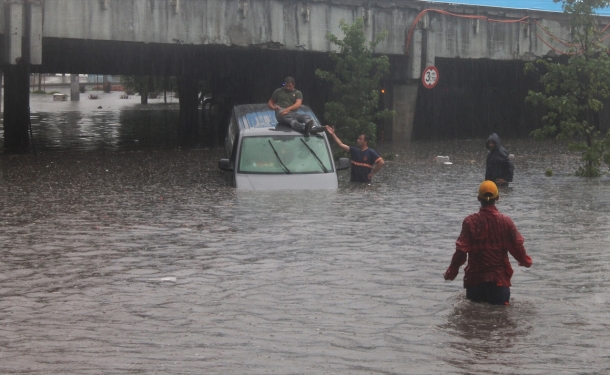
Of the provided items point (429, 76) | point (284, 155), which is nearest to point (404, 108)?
point (429, 76)

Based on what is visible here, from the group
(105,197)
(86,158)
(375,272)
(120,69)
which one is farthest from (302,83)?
(375,272)

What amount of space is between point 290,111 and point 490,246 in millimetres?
10572

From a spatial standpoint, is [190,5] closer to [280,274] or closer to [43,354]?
[280,274]

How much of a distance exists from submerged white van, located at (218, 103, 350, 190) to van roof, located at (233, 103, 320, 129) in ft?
0.79

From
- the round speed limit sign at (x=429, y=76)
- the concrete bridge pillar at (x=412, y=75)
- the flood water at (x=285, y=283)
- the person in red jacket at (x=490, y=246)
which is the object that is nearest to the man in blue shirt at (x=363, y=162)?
the flood water at (x=285, y=283)

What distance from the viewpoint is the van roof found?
1777cm

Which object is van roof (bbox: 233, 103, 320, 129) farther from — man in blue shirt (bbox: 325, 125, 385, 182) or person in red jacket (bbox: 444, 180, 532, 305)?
person in red jacket (bbox: 444, 180, 532, 305)

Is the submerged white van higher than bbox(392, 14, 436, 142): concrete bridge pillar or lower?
lower

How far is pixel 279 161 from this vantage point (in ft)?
54.0

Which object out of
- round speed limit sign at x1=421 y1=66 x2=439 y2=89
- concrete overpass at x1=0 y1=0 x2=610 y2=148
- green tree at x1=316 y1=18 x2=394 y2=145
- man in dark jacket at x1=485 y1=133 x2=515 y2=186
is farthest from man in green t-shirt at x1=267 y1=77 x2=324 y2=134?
round speed limit sign at x1=421 y1=66 x2=439 y2=89

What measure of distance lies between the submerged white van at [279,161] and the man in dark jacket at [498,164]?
298 centimetres

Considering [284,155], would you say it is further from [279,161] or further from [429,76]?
[429,76]

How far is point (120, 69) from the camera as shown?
45.6 meters

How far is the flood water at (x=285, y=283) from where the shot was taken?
6.52 metres
